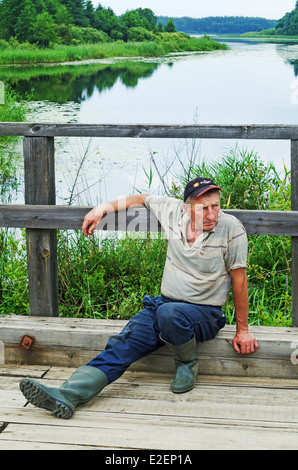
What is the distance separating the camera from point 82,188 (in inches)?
207

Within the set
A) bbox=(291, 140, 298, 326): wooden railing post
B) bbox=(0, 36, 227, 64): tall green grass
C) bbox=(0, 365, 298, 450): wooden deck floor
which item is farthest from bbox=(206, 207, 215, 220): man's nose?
bbox=(0, 36, 227, 64): tall green grass

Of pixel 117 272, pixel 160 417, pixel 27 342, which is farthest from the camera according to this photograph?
pixel 117 272

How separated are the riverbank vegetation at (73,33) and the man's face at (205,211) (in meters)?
19.6

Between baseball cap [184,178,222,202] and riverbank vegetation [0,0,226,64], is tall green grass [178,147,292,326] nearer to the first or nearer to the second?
baseball cap [184,178,222,202]

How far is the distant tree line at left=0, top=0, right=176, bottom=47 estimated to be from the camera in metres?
22.0

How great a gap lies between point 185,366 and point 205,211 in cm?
74

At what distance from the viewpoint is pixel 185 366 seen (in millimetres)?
3031

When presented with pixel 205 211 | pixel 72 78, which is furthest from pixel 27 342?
pixel 72 78

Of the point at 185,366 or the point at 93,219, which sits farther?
the point at 93,219

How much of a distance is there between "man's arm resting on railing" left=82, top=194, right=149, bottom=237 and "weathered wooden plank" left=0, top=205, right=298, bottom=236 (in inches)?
1.3

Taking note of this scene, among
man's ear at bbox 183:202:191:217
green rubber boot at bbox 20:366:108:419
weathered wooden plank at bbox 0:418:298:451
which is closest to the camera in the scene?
weathered wooden plank at bbox 0:418:298:451

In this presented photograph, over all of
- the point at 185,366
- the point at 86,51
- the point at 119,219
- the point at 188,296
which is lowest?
the point at 185,366

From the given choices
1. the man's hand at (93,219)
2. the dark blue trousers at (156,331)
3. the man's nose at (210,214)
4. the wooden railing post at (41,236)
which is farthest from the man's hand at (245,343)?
the wooden railing post at (41,236)

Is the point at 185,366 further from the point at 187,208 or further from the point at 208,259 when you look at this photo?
the point at 187,208
